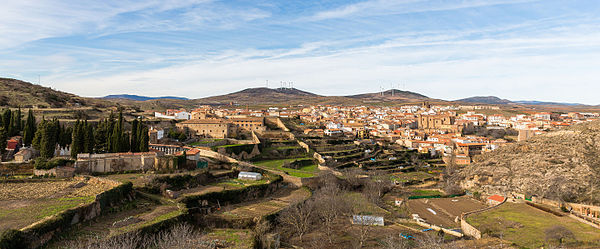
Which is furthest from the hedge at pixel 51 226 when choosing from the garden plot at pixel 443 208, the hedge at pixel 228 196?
the garden plot at pixel 443 208

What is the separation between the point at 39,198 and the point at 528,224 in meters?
32.1

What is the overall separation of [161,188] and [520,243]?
23.8 m

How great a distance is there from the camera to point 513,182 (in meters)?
39.2

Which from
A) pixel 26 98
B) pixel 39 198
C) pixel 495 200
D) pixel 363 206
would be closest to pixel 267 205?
pixel 363 206

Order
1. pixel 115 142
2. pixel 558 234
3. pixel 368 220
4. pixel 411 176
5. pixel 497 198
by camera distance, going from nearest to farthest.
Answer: pixel 558 234 < pixel 368 220 < pixel 115 142 < pixel 497 198 < pixel 411 176

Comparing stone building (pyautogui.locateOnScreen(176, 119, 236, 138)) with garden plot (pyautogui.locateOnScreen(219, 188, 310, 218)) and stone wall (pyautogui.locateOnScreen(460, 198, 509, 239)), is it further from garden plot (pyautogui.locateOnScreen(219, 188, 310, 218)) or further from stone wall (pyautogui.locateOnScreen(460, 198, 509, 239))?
stone wall (pyautogui.locateOnScreen(460, 198, 509, 239))

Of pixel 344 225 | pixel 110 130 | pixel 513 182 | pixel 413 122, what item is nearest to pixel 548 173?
pixel 513 182

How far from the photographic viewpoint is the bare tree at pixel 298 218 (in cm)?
2523

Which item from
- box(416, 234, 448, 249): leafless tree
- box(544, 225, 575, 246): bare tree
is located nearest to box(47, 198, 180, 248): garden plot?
box(416, 234, 448, 249): leafless tree

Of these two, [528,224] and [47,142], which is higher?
[47,142]

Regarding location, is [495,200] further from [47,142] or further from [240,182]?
[47,142]

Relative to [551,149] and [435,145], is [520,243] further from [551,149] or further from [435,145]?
[435,145]

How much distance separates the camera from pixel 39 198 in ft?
68.8

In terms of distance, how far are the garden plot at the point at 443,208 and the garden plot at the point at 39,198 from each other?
24684 mm
